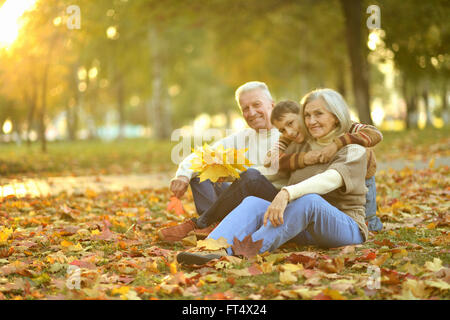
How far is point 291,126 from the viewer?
167 inches

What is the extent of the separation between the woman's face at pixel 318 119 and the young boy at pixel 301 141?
10cm

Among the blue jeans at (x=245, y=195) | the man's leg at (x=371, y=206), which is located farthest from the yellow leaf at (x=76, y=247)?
the man's leg at (x=371, y=206)

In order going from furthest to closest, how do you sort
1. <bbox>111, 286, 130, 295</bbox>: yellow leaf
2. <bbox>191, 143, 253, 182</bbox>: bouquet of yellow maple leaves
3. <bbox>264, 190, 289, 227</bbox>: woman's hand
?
<bbox>191, 143, 253, 182</bbox>: bouquet of yellow maple leaves
<bbox>264, 190, 289, 227</bbox>: woman's hand
<bbox>111, 286, 130, 295</bbox>: yellow leaf

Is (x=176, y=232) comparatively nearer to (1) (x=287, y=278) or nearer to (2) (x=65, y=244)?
(2) (x=65, y=244)

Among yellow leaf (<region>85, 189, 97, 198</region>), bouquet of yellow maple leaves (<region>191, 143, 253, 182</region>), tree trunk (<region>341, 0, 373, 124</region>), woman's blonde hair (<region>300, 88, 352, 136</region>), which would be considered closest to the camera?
woman's blonde hair (<region>300, 88, 352, 136</region>)

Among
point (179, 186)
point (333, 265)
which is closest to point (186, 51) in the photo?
point (179, 186)

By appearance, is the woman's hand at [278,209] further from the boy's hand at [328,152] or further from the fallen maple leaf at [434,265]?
the fallen maple leaf at [434,265]

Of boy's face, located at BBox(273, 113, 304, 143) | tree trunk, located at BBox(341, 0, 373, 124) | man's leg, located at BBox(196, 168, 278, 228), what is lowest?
man's leg, located at BBox(196, 168, 278, 228)

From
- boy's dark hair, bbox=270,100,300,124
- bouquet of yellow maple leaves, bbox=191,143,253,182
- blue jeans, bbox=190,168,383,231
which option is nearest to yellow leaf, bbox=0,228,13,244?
blue jeans, bbox=190,168,383,231

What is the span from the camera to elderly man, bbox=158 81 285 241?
13.7 ft

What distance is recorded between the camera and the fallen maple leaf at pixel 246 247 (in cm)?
375

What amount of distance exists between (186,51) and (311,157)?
1122 inches

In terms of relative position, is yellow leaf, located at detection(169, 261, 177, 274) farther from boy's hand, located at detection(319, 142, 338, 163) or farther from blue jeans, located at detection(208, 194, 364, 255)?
boy's hand, located at detection(319, 142, 338, 163)
